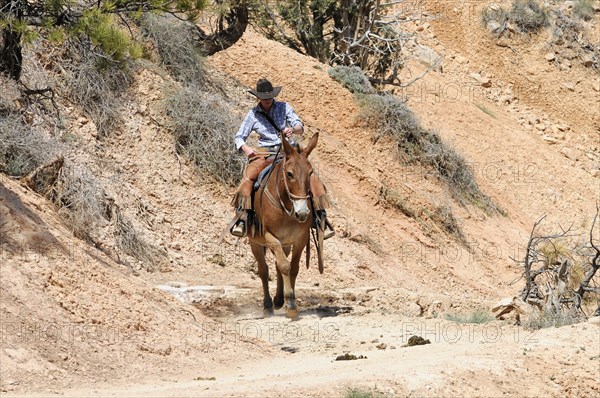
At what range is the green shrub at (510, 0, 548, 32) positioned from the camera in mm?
36062

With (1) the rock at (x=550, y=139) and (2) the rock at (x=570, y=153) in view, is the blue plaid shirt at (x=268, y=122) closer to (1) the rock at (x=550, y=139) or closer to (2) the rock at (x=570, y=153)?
(2) the rock at (x=570, y=153)

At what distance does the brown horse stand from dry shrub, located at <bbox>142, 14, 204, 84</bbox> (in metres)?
7.81

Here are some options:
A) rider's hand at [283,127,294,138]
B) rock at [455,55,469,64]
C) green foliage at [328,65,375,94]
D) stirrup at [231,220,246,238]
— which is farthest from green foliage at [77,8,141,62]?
rock at [455,55,469,64]

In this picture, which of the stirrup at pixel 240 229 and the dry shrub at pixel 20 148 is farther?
the dry shrub at pixel 20 148

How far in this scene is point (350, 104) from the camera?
76.7 ft

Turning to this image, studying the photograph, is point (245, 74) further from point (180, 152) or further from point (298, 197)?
point (298, 197)

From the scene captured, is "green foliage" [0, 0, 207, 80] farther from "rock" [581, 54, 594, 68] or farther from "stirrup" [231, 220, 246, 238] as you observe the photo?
"rock" [581, 54, 594, 68]

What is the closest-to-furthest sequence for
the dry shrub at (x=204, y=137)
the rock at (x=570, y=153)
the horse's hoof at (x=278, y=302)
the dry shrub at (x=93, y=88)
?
1. the horse's hoof at (x=278, y=302)
2. the dry shrub at (x=93, y=88)
3. the dry shrub at (x=204, y=137)
4. the rock at (x=570, y=153)

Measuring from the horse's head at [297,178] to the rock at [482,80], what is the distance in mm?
21713

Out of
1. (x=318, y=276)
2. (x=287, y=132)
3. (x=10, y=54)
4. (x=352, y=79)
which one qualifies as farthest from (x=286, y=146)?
(x=352, y=79)

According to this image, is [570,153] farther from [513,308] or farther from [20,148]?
[20,148]

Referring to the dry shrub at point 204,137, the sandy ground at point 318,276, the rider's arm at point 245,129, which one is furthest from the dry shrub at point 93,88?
the rider's arm at point 245,129

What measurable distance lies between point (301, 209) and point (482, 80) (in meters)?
22.3

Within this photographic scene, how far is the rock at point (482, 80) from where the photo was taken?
34.2m
